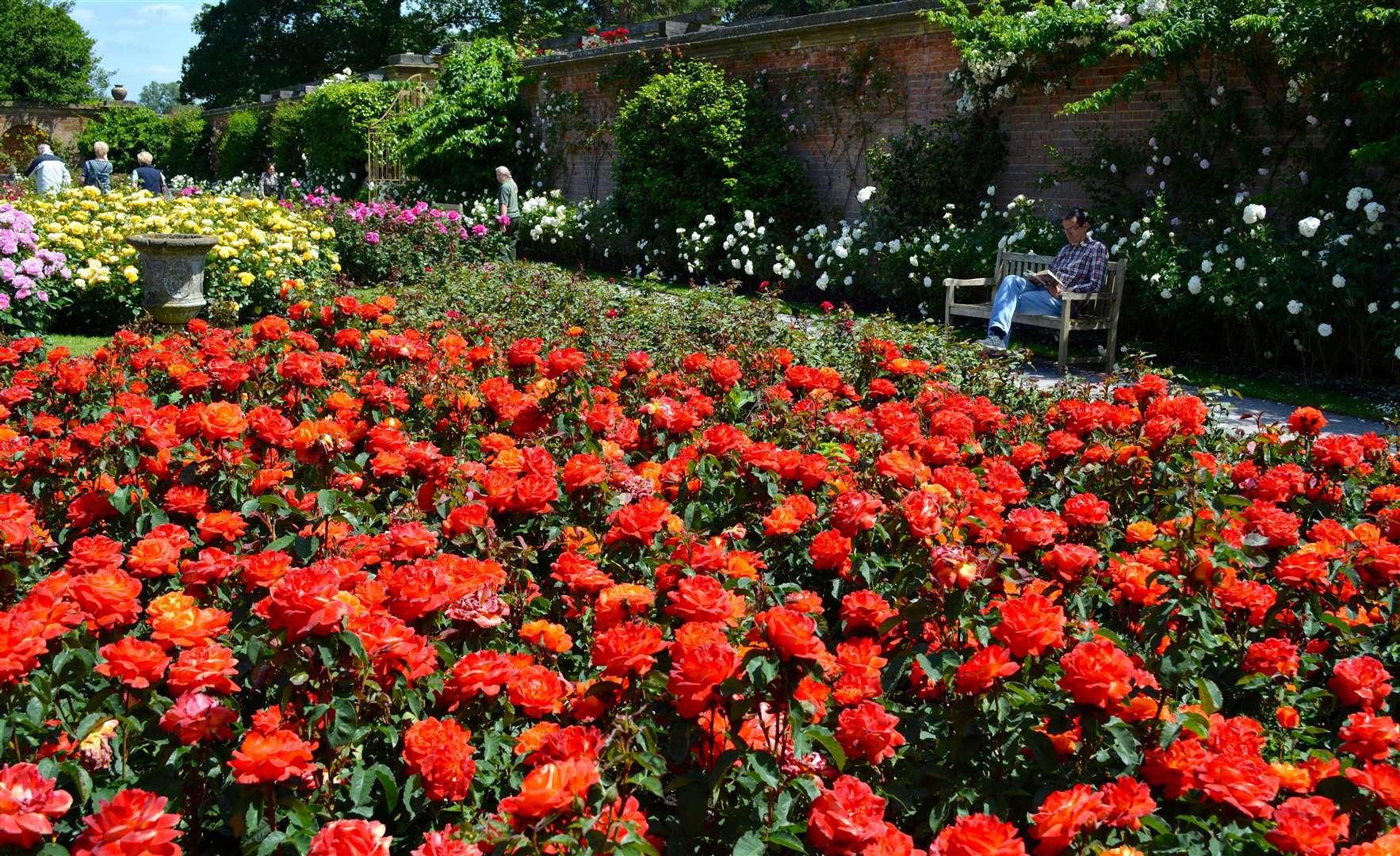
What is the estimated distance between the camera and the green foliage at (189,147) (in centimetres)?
3112

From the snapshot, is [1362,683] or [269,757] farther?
[1362,683]

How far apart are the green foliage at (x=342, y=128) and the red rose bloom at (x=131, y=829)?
19.7m

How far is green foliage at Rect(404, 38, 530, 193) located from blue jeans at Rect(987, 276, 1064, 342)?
10278 millimetres

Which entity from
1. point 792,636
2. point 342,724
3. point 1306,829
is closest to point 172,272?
point 342,724

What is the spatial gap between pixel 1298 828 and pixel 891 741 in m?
0.52

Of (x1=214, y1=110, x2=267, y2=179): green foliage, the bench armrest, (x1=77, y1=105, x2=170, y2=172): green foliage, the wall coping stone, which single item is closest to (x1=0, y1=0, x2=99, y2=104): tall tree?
(x1=77, y1=105, x2=170, y2=172): green foliage

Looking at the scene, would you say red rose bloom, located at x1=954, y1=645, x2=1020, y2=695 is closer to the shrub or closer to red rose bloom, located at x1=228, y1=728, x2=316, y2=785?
red rose bloom, located at x1=228, y1=728, x2=316, y2=785

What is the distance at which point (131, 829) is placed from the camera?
4.22 feet

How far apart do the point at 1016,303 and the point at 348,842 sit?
7.23 metres

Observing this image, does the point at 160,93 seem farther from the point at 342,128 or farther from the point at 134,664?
the point at 134,664

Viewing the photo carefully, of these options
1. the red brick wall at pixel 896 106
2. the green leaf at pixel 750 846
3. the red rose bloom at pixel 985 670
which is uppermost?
the red brick wall at pixel 896 106

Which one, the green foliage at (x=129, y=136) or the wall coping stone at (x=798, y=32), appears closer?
the wall coping stone at (x=798, y=32)

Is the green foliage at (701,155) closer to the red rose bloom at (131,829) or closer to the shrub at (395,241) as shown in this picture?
the shrub at (395,241)

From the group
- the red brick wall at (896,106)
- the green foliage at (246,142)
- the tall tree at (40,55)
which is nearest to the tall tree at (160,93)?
the tall tree at (40,55)
